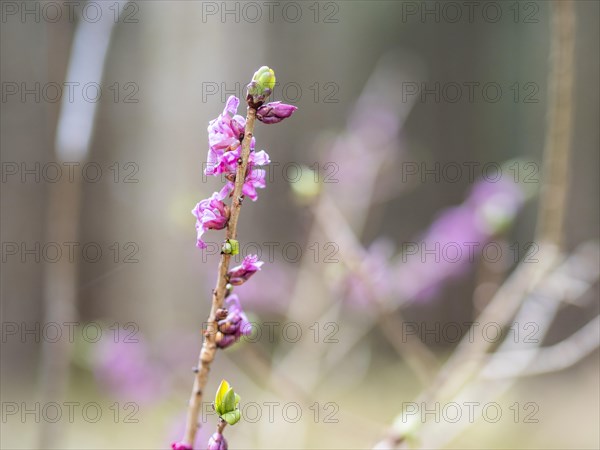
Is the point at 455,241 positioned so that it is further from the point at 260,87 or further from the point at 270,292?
the point at 260,87

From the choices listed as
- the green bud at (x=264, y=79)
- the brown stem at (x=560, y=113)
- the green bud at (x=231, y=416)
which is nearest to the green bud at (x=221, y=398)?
the green bud at (x=231, y=416)

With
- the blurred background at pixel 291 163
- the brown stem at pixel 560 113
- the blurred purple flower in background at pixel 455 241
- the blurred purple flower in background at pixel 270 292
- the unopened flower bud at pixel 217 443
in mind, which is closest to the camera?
the unopened flower bud at pixel 217 443

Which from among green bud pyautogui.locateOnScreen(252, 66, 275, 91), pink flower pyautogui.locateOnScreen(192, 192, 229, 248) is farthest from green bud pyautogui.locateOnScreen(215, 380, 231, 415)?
green bud pyautogui.locateOnScreen(252, 66, 275, 91)

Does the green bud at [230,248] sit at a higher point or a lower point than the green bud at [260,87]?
lower

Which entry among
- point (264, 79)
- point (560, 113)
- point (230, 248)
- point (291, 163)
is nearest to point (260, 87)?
point (264, 79)

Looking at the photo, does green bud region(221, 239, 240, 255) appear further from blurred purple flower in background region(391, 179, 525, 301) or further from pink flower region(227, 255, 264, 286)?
blurred purple flower in background region(391, 179, 525, 301)

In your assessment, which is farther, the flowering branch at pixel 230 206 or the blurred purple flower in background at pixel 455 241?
the blurred purple flower in background at pixel 455 241

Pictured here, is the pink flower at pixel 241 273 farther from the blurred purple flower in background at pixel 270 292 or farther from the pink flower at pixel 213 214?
the blurred purple flower in background at pixel 270 292
